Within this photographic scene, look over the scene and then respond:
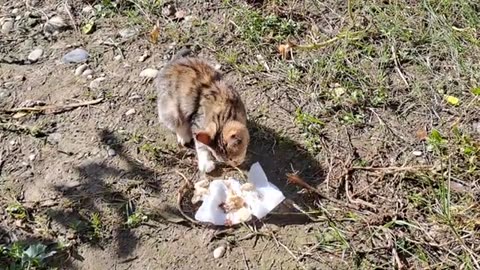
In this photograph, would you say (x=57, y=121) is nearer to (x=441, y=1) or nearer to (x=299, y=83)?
(x=299, y=83)

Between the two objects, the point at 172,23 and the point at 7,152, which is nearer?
the point at 7,152

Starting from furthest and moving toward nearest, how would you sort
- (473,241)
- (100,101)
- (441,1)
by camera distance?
(441,1) → (100,101) → (473,241)

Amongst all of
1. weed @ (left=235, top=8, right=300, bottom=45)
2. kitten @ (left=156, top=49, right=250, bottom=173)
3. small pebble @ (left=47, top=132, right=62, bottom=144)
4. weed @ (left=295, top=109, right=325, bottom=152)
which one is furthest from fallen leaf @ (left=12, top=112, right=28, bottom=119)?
weed @ (left=295, top=109, right=325, bottom=152)

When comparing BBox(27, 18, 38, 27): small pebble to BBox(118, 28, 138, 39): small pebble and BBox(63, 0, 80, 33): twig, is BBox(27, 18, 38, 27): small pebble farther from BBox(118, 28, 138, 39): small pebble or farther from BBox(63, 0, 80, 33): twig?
BBox(118, 28, 138, 39): small pebble

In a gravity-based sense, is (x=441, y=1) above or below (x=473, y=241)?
above

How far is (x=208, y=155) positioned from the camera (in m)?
4.08

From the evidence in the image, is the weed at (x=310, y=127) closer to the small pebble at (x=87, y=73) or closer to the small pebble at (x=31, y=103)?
the small pebble at (x=87, y=73)

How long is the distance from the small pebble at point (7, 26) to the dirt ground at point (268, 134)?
12 millimetres

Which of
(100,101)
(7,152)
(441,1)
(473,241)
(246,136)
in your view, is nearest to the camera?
(473,241)

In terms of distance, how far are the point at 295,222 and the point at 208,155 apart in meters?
0.64

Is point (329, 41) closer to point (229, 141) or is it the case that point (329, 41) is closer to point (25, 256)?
point (229, 141)

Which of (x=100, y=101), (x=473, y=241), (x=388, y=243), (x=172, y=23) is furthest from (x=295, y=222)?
(x=172, y=23)

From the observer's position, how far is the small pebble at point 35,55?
491cm

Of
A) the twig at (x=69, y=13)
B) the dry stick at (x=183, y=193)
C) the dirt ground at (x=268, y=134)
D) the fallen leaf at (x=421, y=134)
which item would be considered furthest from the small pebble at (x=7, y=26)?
the fallen leaf at (x=421, y=134)
